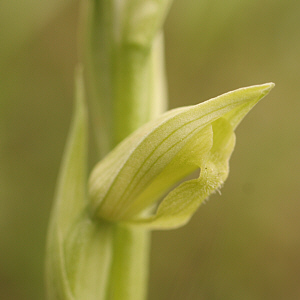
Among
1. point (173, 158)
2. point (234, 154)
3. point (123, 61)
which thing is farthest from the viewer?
point (234, 154)

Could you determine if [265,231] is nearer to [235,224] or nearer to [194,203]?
[235,224]

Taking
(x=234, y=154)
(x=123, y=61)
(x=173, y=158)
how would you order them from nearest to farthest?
(x=173, y=158) → (x=123, y=61) → (x=234, y=154)

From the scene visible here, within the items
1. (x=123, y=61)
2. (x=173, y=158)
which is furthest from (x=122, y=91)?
(x=173, y=158)

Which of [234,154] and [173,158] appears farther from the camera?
[234,154]

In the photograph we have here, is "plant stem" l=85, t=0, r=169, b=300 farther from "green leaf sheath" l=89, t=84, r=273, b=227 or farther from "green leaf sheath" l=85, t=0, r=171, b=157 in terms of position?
"green leaf sheath" l=89, t=84, r=273, b=227

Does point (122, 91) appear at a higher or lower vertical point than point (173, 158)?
higher

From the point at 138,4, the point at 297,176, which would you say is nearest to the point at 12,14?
the point at 138,4

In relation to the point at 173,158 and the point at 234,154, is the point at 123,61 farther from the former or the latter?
the point at 234,154
